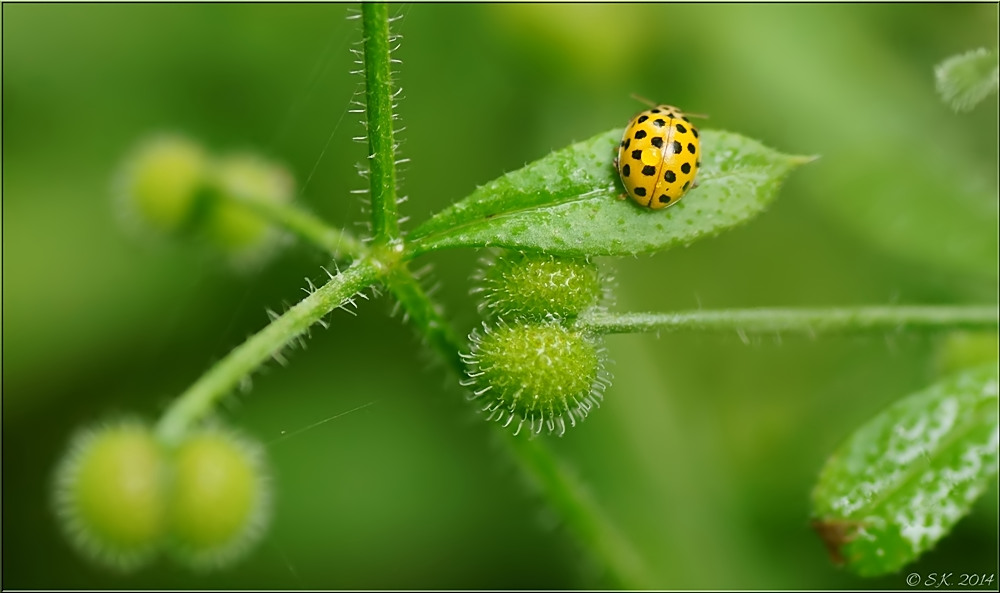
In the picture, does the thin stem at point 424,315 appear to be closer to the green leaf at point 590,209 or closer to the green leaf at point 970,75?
the green leaf at point 590,209

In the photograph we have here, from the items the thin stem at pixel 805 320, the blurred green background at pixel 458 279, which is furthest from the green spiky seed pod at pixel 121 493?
the blurred green background at pixel 458 279

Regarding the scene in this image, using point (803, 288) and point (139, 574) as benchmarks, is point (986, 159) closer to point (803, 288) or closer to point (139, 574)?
point (803, 288)

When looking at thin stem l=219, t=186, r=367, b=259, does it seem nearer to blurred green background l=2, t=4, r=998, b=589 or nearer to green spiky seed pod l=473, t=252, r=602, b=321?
green spiky seed pod l=473, t=252, r=602, b=321

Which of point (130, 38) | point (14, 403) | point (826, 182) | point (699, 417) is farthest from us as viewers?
point (130, 38)

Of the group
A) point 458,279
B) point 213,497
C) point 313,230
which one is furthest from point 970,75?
point 458,279

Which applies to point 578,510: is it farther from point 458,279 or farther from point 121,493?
point 458,279

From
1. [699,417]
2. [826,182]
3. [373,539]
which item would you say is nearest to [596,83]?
[826,182]
